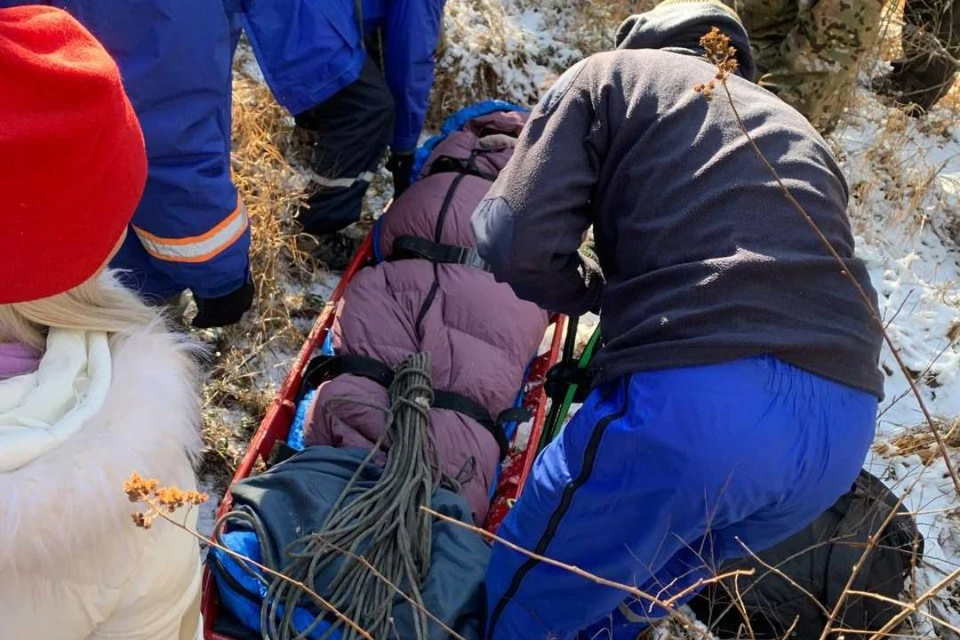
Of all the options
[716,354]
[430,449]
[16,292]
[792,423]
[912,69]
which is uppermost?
[16,292]

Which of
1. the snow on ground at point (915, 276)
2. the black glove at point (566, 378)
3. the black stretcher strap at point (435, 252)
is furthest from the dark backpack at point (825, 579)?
the black stretcher strap at point (435, 252)

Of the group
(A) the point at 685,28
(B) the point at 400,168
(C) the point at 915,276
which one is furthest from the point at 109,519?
(C) the point at 915,276

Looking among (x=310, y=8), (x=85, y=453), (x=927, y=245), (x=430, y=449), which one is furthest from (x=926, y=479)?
(x=85, y=453)

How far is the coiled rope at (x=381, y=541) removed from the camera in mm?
1921

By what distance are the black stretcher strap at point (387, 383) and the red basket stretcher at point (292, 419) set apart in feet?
0.22

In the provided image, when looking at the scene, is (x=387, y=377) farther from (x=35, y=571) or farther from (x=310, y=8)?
(x=35, y=571)

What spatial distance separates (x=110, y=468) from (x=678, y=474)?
981 mm

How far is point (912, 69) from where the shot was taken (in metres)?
4.91

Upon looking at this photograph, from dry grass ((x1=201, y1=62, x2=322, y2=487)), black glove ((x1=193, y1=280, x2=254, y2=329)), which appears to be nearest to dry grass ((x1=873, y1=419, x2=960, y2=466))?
dry grass ((x1=201, y1=62, x2=322, y2=487))

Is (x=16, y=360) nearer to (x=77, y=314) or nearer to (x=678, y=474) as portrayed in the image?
(x=77, y=314)

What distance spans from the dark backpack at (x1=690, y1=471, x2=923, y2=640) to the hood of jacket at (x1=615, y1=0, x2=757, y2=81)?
4.26 ft

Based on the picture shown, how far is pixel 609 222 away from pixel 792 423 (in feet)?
1.85

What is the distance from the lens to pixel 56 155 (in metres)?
1.05

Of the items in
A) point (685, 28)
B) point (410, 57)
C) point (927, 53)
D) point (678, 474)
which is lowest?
point (927, 53)
